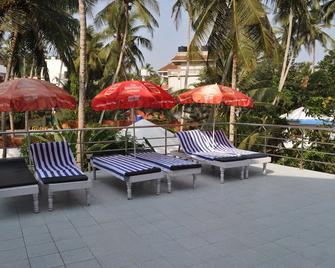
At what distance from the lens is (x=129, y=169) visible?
259 inches

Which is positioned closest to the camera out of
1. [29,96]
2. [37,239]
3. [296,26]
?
[37,239]

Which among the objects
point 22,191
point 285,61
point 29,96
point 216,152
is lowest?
point 22,191

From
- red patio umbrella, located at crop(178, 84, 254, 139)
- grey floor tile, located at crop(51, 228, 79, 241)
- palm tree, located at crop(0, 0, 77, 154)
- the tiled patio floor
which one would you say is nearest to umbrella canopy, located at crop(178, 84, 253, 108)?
red patio umbrella, located at crop(178, 84, 254, 139)

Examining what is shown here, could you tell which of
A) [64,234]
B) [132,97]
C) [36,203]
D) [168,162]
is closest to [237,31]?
[132,97]

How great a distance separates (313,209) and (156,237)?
285cm

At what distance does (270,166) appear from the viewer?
955cm

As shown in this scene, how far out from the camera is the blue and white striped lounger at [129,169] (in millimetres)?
6379

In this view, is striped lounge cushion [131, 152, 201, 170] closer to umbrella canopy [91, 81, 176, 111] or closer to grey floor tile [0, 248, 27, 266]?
umbrella canopy [91, 81, 176, 111]

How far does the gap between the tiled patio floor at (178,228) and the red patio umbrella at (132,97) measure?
5.56 ft


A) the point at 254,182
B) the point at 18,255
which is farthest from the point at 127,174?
the point at 254,182

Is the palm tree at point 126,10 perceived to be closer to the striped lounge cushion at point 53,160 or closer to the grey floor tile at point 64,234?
the striped lounge cushion at point 53,160

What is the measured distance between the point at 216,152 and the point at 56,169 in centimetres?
388

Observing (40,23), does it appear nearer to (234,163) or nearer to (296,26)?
(234,163)

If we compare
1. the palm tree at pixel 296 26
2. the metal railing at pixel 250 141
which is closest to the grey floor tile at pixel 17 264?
the metal railing at pixel 250 141
